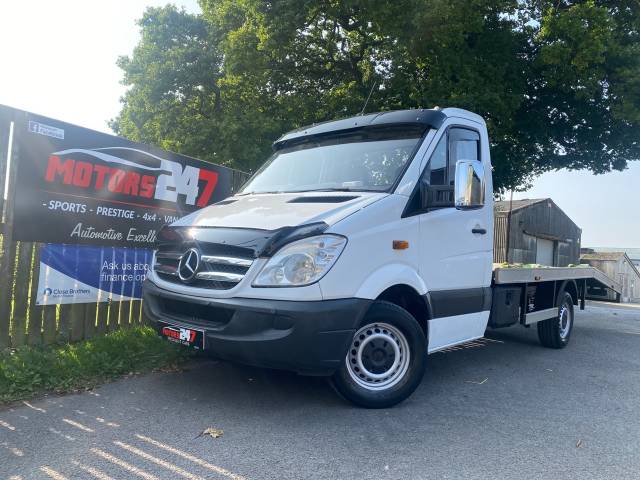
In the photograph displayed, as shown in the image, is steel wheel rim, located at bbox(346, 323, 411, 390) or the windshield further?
the windshield

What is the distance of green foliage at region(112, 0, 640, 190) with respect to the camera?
12.9m

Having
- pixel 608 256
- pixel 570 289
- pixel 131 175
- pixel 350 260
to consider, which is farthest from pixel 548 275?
pixel 608 256

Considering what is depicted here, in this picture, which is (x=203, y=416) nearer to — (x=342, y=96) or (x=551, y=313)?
(x=551, y=313)

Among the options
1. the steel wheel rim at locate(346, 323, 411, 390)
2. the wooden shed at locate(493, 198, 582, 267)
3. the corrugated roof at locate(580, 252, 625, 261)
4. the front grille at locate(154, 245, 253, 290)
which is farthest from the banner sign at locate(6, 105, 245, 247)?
the wooden shed at locate(493, 198, 582, 267)

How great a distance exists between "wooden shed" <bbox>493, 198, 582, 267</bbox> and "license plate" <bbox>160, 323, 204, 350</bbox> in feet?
81.2

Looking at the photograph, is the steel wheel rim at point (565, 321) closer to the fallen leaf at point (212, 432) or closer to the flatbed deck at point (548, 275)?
the flatbed deck at point (548, 275)

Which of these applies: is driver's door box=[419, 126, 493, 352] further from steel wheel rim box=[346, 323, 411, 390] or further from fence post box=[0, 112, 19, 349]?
fence post box=[0, 112, 19, 349]

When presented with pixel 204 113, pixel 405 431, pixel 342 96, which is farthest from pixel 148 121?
pixel 405 431

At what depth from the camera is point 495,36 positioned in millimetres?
14602

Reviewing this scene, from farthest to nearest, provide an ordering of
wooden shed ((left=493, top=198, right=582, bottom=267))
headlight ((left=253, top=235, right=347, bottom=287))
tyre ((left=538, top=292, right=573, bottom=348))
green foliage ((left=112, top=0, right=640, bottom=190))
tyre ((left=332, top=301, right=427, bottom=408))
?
1. wooden shed ((left=493, top=198, right=582, bottom=267))
2. green foliage ((left=112, top=0, right=640, bottom=190))
3. tyre ((left=538, top=292, right=573, bottom=348))
4. tyre ((left=332, top=301, right=427, bottom=408))
5. headlight ((left=253, top=235, right=347, bottom=287))

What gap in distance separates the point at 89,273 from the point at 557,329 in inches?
250

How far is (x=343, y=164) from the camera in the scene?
15.8 feet

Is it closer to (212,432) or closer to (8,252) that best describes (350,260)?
(212,432)

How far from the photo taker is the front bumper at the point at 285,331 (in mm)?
3512
